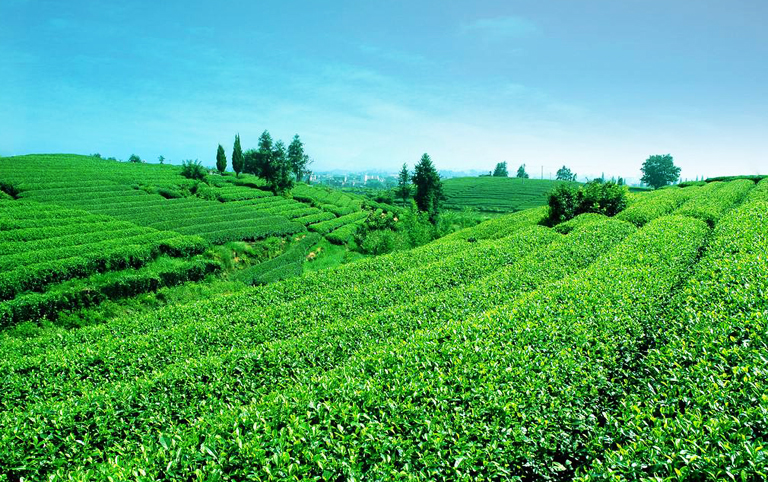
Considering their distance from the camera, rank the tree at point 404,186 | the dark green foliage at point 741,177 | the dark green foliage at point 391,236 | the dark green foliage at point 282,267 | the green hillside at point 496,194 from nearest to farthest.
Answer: the dark green foliage at point 282,267 < the dark green foliage at point 391,236 < the dark green foliage at point 741,177 < the tree at point 404,186 < the green hillside at point 496,194

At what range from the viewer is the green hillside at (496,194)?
272ft

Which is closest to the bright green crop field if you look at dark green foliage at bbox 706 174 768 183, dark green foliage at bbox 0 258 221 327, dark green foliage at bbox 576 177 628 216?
dark green foliage at bbox 0 258 221 327

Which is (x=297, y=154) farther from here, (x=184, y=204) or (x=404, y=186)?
(x=184, y=204)

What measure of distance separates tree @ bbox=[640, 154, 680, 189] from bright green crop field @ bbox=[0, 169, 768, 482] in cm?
10598

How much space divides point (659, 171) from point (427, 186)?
83.4 meters

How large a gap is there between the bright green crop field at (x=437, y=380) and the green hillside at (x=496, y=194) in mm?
68310

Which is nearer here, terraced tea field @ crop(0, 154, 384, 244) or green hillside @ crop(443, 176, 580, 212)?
terraced tea field @ crop(0, 154, 384, 244)

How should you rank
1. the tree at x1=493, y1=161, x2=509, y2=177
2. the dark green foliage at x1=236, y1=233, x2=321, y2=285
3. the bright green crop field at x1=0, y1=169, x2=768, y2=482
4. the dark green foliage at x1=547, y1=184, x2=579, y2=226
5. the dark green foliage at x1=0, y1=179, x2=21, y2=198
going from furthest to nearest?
the tree at x1=493, y1=161, x2=509, y2=177 < the dark green foliage at x1=0, y1=179, x2=21, y2=198 < the dark green foliage at x1=236, y1=233, x2=321, y2=285 < the dark green foliage at x1=547, y1=184, x2=579, y2=226 < the bright green crop field at x1=0, y1=169, x2=768, y2=482

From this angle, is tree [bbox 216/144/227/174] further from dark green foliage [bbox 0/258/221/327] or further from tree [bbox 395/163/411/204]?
dark green foliage [bbox 0/258/221/327]

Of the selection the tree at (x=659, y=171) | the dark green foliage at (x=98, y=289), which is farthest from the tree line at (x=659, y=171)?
the dark green foliage at (x=98, y=289)

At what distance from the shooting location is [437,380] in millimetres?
5672

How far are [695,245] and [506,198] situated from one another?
80.6 meters

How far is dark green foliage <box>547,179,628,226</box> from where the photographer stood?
83.9ft

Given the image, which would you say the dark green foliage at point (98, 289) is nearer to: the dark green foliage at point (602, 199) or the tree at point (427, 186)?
the dark green foliage at point (602, 199)
